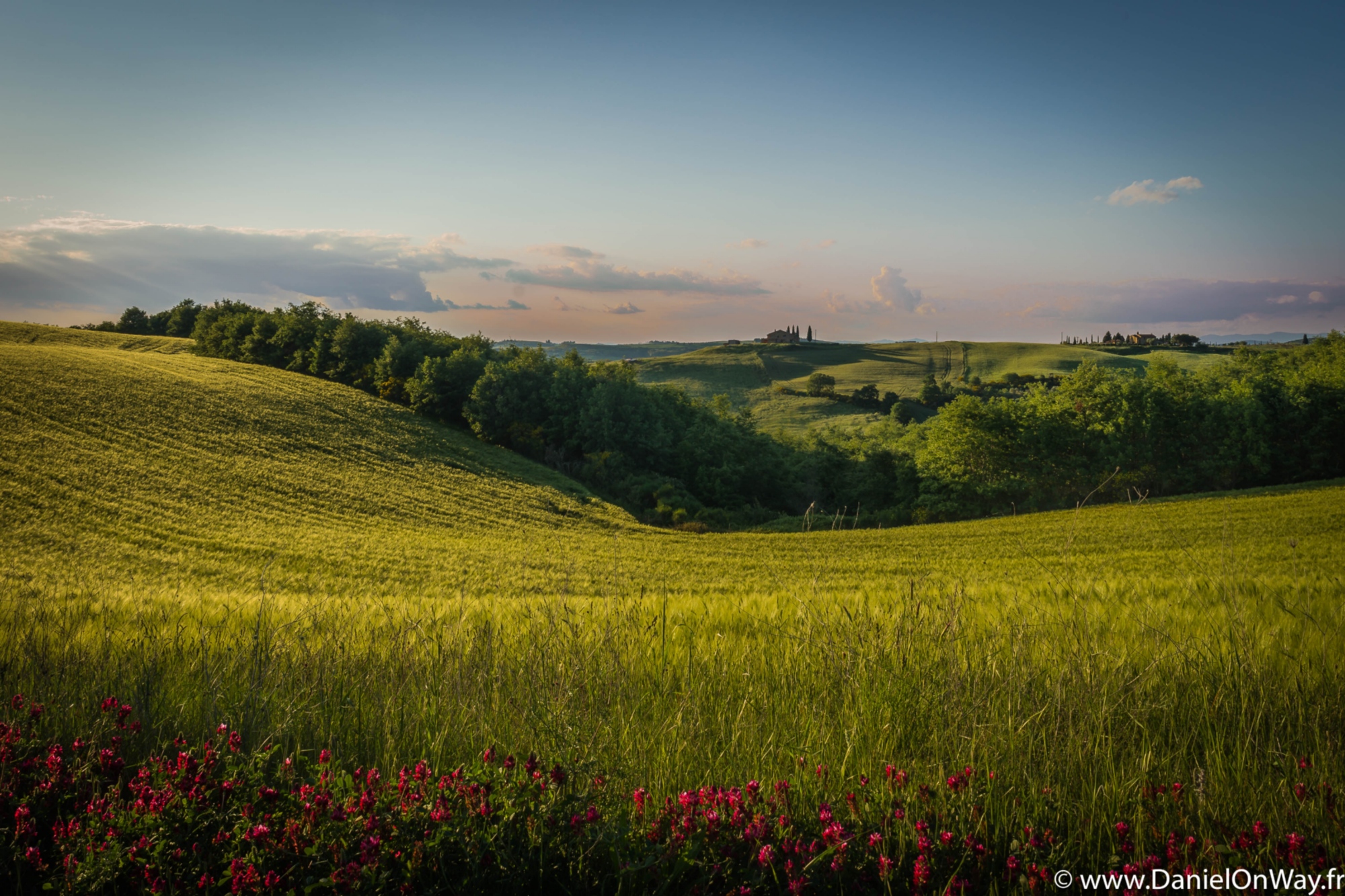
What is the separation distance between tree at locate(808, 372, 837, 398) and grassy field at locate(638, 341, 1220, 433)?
186 centimetres

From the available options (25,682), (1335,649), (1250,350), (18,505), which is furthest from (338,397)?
(1250,350)

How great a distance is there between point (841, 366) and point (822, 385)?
64.4 feet

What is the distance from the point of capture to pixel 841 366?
134 meters

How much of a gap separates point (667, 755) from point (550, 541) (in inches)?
1121

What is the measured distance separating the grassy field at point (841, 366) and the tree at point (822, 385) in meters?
1.86

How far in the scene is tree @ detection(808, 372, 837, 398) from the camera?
11138 cm

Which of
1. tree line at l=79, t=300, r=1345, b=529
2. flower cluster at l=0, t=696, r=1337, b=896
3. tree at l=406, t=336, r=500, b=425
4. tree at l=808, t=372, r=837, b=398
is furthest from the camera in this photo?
tree at l=808, t=372, r=837, b=398

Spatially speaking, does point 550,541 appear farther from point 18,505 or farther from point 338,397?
point 338,397

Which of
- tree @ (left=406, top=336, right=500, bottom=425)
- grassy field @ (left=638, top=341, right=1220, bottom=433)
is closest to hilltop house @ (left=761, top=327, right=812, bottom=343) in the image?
grassy field @ (left=638, top=341, right=1220, bottom=433)

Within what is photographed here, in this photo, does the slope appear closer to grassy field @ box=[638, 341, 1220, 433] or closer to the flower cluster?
the flower cluster

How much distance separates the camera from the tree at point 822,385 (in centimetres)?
11138

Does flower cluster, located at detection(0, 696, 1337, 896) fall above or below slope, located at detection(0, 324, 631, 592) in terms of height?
above

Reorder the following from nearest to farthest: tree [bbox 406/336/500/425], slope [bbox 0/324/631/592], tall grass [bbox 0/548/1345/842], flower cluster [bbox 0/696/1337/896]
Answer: flower cluster [bbox 0/696/1337/896] < tall grass [bbox 0/548/1345/842] < slope [bbox 0/324/631/592] < tree [bbox 406/336/500/425]

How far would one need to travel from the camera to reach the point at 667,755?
2.98 meters
